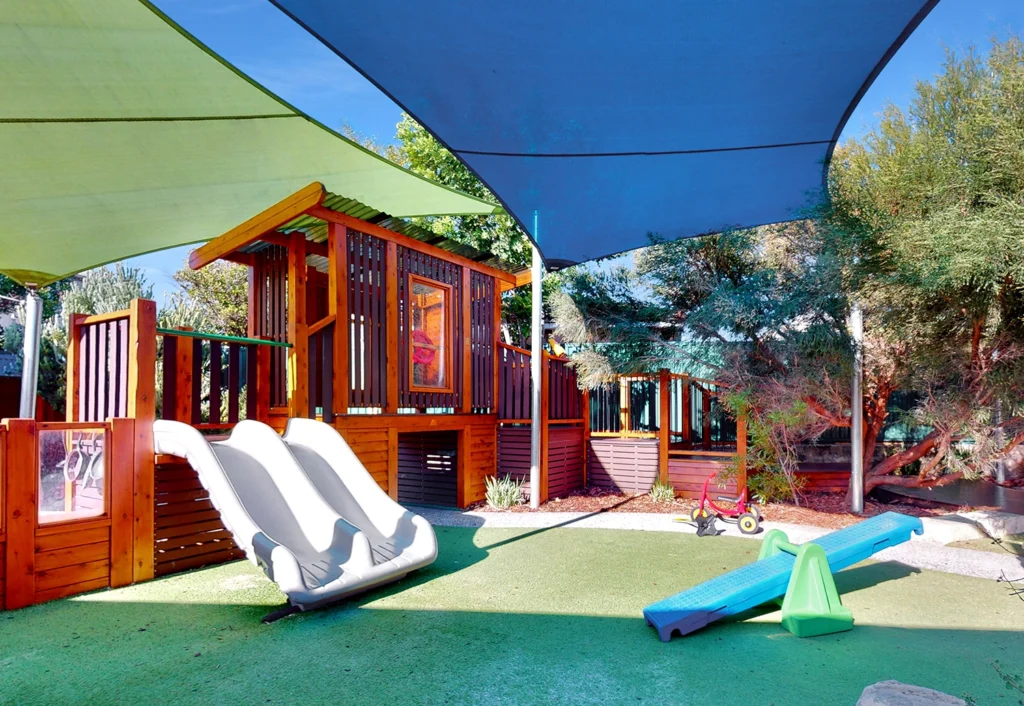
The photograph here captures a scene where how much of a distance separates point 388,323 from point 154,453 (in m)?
3.34

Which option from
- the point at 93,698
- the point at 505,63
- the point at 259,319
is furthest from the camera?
the point at 259,319

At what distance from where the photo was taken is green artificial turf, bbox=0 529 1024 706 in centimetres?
339

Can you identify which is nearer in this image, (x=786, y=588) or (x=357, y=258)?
(x=786, y=588)

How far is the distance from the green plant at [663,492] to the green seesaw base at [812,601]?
16.9 ft

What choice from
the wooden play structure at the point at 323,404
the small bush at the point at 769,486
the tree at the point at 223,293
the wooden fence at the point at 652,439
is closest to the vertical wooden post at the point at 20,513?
the wooden play structure at the point at 323,404

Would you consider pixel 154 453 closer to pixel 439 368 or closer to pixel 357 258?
pixel 357 258

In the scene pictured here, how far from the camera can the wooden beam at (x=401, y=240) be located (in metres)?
7.33

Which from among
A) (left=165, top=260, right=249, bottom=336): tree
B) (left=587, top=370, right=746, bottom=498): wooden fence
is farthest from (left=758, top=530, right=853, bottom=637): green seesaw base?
(left=165, top=260, right=249, bottom=336): tree

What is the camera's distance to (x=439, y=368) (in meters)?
9.29

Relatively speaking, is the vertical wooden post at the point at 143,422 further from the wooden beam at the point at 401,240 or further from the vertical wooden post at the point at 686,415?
the vertical wooden post at the point at 686,415

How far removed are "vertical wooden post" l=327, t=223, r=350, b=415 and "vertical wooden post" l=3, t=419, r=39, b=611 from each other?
121 inches

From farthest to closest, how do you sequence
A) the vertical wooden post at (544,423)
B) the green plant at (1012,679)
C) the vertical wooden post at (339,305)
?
the vertical wooden post at (544,423), the vertical wooden post at (339,305), the green plant at (1012,679)

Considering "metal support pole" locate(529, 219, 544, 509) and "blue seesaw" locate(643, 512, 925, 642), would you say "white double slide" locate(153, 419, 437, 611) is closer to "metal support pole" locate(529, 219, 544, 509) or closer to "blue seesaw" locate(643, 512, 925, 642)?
"blue seesaw" locate(643, 512, 925, 642)

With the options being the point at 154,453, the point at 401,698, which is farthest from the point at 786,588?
the point at 154,453
